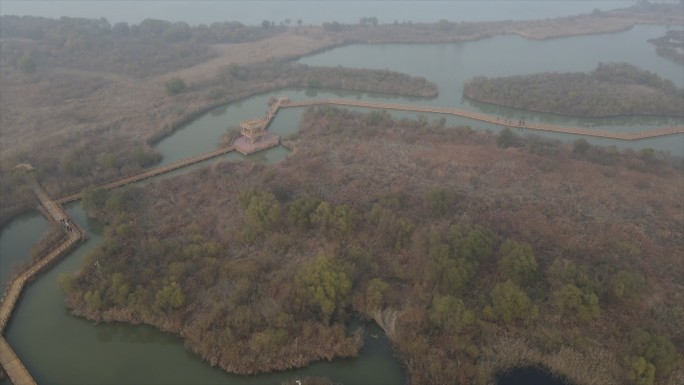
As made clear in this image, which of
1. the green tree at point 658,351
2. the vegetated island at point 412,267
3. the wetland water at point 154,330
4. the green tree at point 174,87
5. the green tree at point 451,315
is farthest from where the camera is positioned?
the green tree at point 174,87

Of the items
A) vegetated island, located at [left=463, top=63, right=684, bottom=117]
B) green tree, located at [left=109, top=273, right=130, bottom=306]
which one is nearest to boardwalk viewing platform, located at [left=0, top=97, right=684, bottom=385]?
green tree, located at [left=109, top=273, right=130, bottom=306]

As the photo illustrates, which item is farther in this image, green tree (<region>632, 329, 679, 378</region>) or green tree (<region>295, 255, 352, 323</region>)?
green tree (<region>295, 255, 352, 323</region>)

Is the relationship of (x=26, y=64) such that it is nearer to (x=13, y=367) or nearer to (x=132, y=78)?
(x=132, y=78)

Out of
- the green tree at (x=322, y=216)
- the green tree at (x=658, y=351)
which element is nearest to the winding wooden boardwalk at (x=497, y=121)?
the green tree at (x=322, y=216)

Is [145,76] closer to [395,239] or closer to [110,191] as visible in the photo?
[110,191]

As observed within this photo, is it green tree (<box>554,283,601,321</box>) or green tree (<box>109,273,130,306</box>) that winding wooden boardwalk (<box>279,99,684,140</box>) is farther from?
green tree (<box>109,273,130,306</box>)

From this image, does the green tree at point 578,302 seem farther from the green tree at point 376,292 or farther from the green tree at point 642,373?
the green tree at point 376,292
